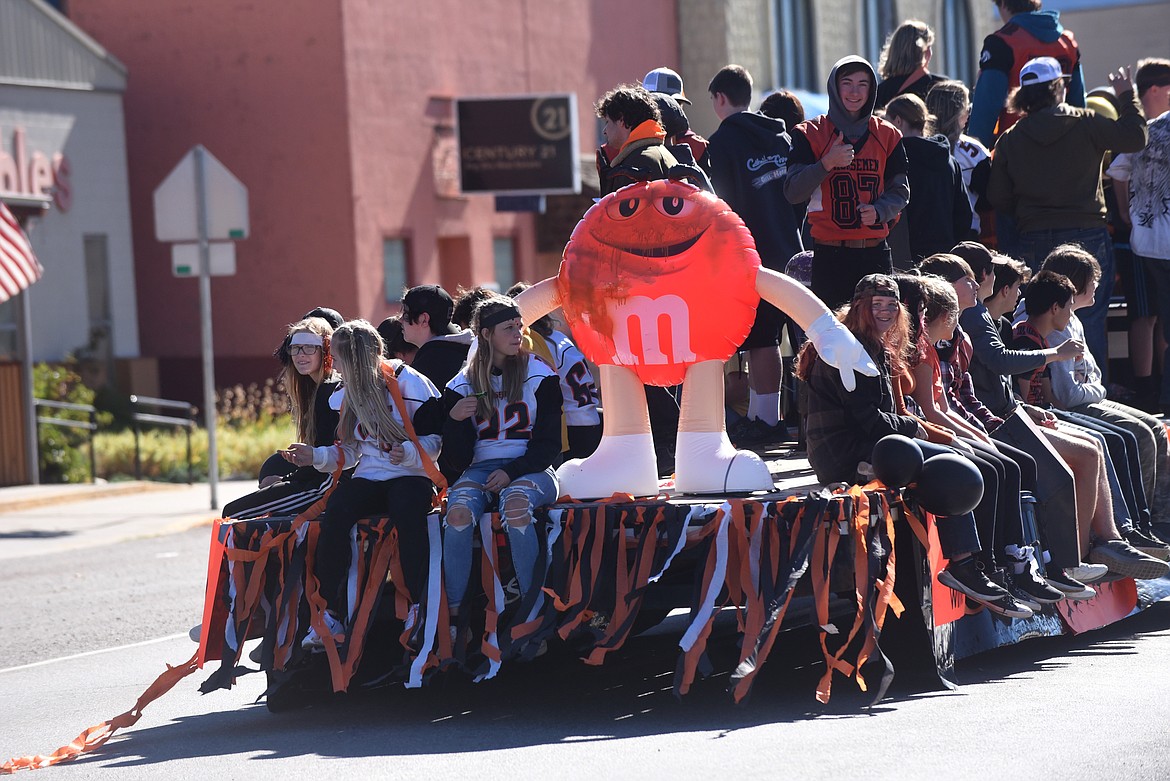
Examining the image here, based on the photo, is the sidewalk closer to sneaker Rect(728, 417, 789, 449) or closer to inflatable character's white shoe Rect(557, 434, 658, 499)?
sneaker Rect(728, 417, 789, 449)

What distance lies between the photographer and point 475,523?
7027 millimetres

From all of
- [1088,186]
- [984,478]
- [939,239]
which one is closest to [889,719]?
[984,478]

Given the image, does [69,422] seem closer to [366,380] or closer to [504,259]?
[504,259]

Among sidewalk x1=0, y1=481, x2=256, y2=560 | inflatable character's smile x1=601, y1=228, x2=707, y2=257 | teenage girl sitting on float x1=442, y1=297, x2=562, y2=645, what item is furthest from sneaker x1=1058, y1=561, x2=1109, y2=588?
sidewalk x1=0, y1=481, x2=256, y2=560

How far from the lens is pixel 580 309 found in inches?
297

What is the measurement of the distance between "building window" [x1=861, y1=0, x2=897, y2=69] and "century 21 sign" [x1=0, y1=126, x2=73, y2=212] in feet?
60.0

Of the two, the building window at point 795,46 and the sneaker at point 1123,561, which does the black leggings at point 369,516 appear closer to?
the sneaker at point 1123,561

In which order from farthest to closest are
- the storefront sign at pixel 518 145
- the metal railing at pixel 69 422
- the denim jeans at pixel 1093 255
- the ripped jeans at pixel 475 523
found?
the storefront sign at pixel 518 145 < the metal railing at pixel 69 422 < the denim jeans at pixel 1093 255 < the ripped jeans at pixel 475 523

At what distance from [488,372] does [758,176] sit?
8.76 ft

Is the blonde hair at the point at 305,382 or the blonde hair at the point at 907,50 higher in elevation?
the blonde hair at the point at 907,50

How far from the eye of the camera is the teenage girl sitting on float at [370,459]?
7.08 meters

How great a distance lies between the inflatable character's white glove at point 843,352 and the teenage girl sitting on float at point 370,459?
5.21 ft

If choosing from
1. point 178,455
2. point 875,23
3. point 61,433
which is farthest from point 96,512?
point 875,23

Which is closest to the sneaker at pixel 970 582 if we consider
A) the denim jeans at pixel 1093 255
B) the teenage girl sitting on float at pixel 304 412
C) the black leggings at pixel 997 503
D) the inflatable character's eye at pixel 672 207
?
the black leggings at pixel 997 503
